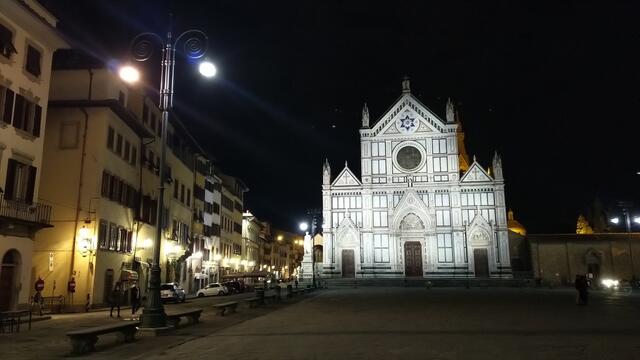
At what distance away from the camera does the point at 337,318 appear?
20.5 m

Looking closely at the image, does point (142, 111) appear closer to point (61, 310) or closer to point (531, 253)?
point (61, 310)

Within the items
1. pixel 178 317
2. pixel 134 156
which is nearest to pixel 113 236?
pixel 134 156

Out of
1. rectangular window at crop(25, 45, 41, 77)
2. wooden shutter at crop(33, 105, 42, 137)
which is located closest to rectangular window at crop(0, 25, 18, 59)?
rectangular window at crop(25, 45, 41, 77)

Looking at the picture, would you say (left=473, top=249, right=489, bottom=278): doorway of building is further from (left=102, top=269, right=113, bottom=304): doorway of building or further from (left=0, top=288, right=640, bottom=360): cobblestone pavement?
(left=102, top=269, right=113, bottom=304): doorway of building

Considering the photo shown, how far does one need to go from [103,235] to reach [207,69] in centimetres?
1736

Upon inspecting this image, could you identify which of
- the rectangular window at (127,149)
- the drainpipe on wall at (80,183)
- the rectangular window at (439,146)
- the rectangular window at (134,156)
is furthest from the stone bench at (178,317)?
the rectangular window at (439,146)

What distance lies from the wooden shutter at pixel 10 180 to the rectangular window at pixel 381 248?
4964cm

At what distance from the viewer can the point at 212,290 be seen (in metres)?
47.4

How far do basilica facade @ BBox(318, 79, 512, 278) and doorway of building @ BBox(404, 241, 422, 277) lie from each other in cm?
12

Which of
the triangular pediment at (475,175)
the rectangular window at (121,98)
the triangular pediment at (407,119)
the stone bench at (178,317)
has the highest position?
the triangular pediment at (407,119)

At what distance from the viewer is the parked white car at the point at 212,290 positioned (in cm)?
4682

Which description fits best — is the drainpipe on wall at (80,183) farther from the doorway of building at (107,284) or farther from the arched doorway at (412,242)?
the arched doorway at (412,242)

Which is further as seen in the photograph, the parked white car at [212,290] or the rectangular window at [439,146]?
the rectangular window at [439,146]

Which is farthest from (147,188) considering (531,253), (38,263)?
(531,253)
